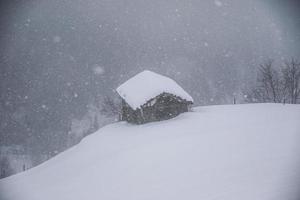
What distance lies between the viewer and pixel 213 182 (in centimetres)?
689

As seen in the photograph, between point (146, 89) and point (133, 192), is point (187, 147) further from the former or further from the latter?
point (146, 89)

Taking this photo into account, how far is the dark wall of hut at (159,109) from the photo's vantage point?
20.8 metres

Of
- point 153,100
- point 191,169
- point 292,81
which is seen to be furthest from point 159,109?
point 292,81

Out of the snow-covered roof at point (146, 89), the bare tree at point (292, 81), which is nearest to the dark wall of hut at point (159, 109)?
the snow-covered roof at point (146, 89)

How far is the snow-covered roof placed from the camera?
68.3 ft

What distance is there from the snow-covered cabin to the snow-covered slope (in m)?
6.48

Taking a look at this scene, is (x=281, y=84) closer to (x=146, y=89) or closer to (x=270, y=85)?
(x=270, y=85)

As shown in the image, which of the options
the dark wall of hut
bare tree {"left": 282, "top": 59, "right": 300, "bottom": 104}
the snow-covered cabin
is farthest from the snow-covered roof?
bare tree {"left": 282, "top": 59, "right": 300, "bottom": 104}

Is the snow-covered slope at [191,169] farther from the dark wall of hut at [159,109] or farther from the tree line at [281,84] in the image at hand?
the tree line at [281,84]

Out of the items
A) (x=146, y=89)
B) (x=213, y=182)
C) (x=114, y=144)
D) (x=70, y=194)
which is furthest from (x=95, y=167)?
(x=146, y=89)

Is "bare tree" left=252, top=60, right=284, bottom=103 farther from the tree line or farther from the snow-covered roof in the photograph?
the snow-covered roof

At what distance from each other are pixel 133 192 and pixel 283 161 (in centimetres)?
528

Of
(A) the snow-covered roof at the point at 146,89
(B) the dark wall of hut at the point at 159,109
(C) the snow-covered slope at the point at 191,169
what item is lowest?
(C) the snow-covered slope at the point at 191,169

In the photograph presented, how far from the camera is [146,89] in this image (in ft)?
70.4
